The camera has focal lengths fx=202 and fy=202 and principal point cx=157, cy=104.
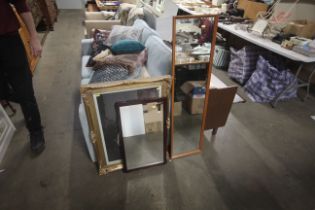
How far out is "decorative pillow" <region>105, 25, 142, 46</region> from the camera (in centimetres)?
227

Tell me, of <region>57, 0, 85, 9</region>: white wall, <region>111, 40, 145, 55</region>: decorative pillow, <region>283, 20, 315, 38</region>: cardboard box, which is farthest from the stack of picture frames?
<region>57, 0, 85, 9</region>: white wall

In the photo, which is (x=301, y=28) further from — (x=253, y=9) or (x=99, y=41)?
(x=99, y=41)

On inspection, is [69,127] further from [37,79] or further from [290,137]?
[290,137]

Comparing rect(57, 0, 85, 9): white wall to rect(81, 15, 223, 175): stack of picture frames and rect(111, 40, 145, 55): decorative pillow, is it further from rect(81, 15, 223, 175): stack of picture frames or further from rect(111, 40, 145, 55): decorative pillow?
rect(81, 15, 223, 175): stack of picture frames

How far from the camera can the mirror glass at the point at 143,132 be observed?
1398 millimetres

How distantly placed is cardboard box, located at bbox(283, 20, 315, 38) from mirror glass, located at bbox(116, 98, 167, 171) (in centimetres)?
194

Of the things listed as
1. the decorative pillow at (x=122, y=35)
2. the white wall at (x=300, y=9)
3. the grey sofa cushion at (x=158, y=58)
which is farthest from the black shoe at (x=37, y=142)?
the white wall at (x=300, y=9)

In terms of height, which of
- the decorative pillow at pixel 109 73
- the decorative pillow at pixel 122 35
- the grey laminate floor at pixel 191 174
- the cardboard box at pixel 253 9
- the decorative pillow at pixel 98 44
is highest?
the cardboard box at pixel 253 9

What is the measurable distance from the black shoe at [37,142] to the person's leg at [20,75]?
3 centimetres

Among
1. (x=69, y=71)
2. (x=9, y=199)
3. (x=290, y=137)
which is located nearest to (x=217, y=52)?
(x=290, y=137)

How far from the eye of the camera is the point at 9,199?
1.39 meters

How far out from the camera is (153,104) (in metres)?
1.41

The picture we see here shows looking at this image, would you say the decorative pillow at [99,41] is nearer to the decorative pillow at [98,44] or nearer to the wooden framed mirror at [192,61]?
the decorative pillow at [98,44]

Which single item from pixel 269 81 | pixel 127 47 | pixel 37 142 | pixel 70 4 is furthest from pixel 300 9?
pixel 70 4
